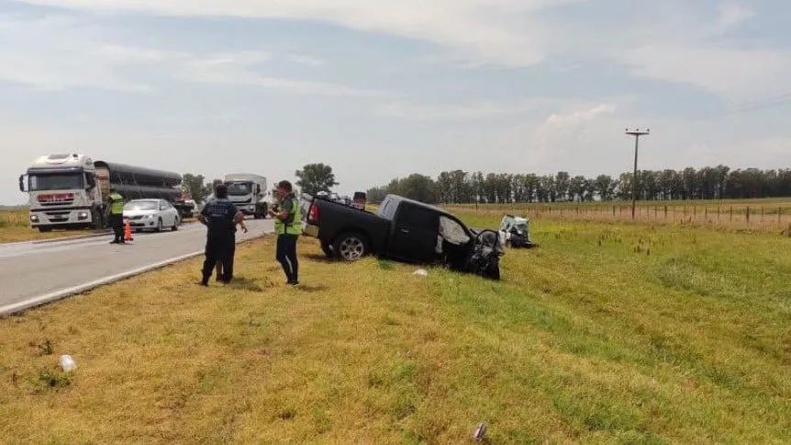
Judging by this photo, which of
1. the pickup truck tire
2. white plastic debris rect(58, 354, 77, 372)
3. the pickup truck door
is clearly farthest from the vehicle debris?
white plastic debris rect(58, 354, 77, 372)

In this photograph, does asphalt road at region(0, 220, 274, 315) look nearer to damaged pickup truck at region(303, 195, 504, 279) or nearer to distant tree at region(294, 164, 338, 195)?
damaged pickup truck at region(303, 195, 504, 279)

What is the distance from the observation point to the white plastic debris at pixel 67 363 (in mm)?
5820

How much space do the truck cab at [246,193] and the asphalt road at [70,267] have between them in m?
24.7

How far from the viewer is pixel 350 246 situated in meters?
15.4

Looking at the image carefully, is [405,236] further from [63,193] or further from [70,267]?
[63,193]

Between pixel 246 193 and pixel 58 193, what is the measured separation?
1749 centimetres

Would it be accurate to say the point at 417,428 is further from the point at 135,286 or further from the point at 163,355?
the point at 135,286

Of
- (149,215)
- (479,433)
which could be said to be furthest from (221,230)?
(149,215)

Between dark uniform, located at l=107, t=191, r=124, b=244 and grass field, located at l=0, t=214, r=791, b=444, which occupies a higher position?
dark uniform, located at l=107, t=191, r=124, b=244

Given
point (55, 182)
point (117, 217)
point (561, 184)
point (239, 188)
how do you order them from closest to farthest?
point (117, 217)
point (55, 182)
point (239, 188)
point (561, 184)

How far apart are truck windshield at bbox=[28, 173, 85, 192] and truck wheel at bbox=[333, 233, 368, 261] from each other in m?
17.6

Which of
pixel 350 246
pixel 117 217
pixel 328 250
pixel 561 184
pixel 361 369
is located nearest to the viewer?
pixel 361 369

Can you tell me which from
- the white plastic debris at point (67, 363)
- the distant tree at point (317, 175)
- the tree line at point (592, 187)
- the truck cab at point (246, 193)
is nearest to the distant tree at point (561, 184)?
the tree line at point (592, 187)

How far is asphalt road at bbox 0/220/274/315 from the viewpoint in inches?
382
